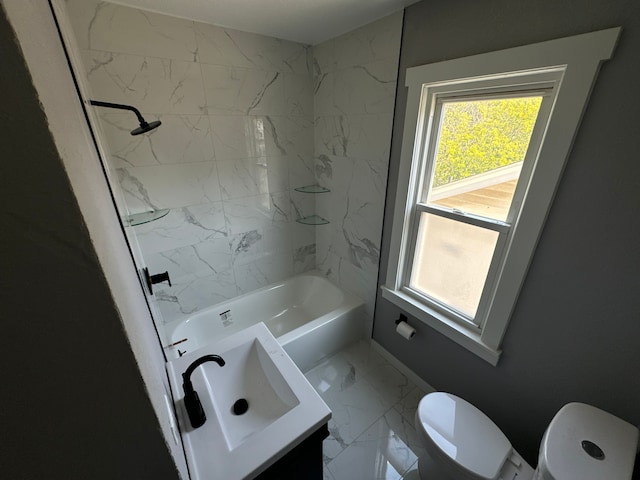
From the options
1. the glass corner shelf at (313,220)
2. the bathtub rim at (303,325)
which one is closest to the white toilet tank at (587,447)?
the bathtub rim at (303,325)

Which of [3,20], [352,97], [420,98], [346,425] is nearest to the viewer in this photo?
[3,20]

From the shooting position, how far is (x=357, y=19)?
1.50 meters

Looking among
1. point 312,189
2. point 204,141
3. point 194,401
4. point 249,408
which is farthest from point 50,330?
point 312,189

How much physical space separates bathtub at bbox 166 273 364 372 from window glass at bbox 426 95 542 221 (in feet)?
3.73

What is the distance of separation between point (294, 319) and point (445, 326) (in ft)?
4.57

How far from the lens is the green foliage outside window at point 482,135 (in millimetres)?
1114

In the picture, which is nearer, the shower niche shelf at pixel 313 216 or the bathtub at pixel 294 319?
the bathtub at pixel 294 319

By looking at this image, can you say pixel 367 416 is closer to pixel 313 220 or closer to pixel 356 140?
pixel 313 220

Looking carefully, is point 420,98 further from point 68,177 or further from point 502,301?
point 68,177

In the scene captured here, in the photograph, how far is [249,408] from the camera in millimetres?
1068

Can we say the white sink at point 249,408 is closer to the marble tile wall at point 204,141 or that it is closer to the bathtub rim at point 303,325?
the bathtub rim at point 303,325

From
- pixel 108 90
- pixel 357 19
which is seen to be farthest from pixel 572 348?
pixel 108 90

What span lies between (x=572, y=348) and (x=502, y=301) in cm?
28

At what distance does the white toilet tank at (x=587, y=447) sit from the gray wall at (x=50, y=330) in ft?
3.87
